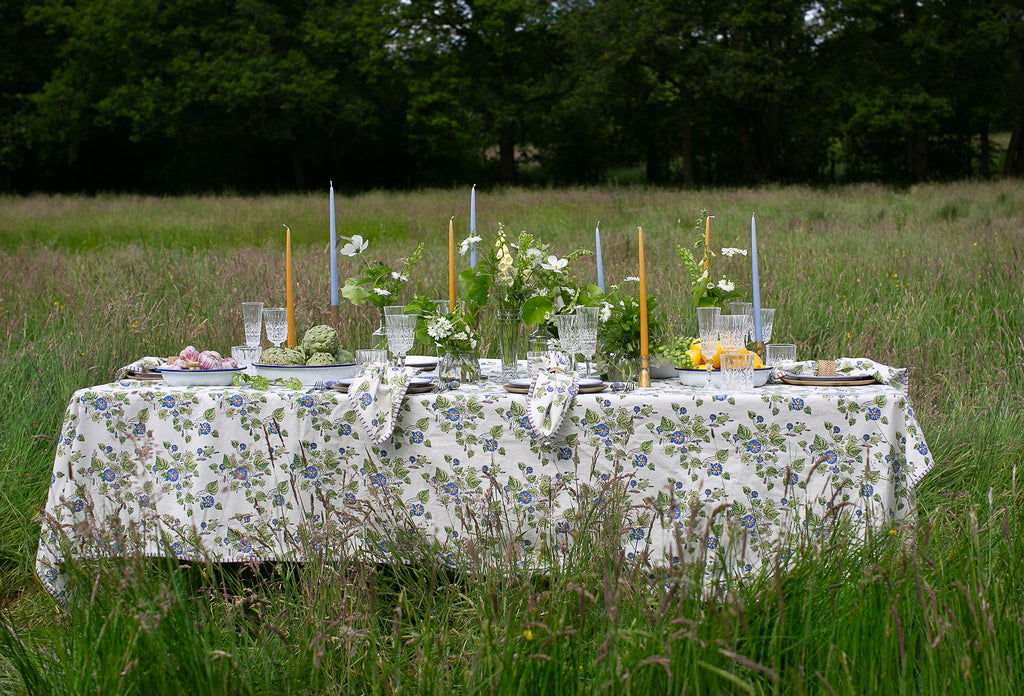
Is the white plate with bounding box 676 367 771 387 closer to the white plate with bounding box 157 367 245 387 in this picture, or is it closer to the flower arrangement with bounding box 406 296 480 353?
the flower arrangement with bounding box 406 296 480 353

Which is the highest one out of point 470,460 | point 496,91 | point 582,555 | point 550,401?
point 496,91

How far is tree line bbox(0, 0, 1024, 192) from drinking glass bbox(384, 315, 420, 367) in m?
Result: 23.0

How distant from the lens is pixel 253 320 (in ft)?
10.2

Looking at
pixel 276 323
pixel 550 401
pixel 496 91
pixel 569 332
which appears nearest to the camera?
pixel 550 401

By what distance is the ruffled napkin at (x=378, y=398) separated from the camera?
2.64 meters

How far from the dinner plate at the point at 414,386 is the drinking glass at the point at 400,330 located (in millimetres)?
112

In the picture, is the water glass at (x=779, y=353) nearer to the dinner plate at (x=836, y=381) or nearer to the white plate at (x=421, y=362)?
the dinner plate at (x=836, y=381)

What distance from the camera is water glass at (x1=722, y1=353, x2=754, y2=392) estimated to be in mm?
2615

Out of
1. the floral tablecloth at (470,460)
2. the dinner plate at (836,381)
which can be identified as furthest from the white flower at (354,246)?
the dinner plate at (836,381)

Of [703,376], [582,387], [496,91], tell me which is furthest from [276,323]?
[496,91]

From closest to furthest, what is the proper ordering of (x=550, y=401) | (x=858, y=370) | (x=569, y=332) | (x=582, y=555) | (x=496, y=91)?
1. (x=582, y=555)
2. (x=550, y=401)
3. (x=569, y=332)
4. (x=858, y=370)
5. (x=496, y=91)

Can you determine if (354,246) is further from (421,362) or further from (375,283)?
(421,362)

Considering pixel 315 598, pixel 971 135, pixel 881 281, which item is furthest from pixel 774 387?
pixel 971 135

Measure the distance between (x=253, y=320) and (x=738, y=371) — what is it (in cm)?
168
